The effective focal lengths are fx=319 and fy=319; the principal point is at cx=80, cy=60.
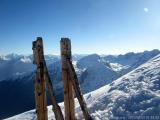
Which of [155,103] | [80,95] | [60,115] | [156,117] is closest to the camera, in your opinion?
[80,95]

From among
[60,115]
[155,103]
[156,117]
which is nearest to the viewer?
[60,115]

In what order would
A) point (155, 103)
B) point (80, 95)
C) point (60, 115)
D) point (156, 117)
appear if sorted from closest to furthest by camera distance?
1. point (80, 95)
2. point (60, 115)
3. point (156, 117)
4. point (155, 103)

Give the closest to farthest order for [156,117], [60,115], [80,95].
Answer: [80,95] < [60,115] < [156,117]

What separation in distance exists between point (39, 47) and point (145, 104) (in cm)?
18740

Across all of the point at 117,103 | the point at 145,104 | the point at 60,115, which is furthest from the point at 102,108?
the point at 60,115

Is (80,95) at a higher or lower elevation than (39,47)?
lower

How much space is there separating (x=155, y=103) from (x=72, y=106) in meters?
184

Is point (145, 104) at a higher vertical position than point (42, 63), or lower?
lower

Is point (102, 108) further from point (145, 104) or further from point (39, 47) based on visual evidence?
point (39, 47)

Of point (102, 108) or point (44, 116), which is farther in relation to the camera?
point (102, 108)

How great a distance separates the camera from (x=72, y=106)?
419 inches

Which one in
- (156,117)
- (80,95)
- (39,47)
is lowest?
(156,117)

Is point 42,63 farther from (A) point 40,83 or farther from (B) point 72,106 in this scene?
(B) point 72,106

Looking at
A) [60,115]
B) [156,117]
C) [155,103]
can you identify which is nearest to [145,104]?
[155,103]
